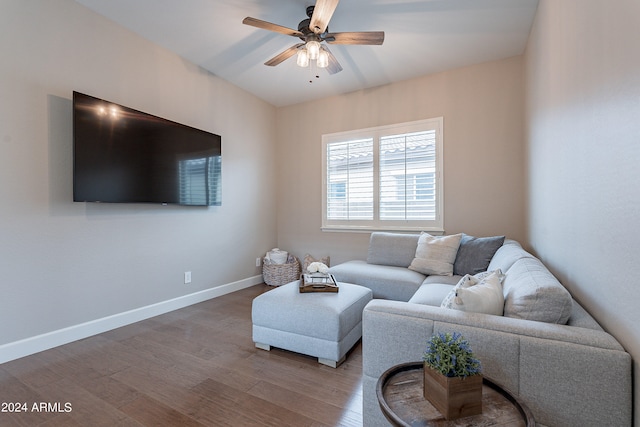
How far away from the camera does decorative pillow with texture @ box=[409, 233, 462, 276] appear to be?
3.02 metres

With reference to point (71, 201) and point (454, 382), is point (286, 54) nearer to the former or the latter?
point (71, 201)

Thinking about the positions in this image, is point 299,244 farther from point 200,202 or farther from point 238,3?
point 238,3

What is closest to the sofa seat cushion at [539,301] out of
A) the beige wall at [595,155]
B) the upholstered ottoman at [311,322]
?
the beige wall at [595,155]

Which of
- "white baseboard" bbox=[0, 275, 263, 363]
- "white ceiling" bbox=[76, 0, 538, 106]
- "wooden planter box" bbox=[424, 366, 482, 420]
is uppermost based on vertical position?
"white ceiling" bbox=[76, 0, 538, 106]

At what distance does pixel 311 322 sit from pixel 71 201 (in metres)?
2.26

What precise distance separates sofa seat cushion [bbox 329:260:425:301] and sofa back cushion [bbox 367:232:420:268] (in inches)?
4.4

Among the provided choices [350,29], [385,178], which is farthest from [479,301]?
[385,178]

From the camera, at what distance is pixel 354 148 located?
14.0ft

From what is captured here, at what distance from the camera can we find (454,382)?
89 centimetres

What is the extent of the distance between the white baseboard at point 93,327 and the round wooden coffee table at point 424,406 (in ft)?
8.97

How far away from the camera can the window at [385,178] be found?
148 inches

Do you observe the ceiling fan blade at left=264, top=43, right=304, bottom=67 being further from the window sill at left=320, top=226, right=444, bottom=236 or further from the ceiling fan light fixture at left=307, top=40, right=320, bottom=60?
the window sill at left=320, top=226, right=444, bottom=236

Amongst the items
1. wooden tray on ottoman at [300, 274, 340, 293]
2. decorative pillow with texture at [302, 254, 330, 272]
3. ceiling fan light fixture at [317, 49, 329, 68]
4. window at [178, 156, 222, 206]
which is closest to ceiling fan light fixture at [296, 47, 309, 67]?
ceiling fan light fixture at [317, 49, 329, 68]

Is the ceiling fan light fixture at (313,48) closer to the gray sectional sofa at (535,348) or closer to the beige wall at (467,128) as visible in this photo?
the beige wall at (467,128)
